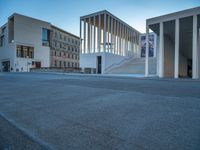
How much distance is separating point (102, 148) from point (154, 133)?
89 centimetres

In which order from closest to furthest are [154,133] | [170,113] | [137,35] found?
[154,133], [170,113], [137,35]

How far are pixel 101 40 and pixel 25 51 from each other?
26.2 metres

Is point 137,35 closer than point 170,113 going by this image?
No

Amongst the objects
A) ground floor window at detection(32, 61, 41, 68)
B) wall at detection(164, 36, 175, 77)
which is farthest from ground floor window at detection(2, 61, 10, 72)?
wall at detection(164, 36, 175, 77)

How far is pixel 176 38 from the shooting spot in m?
13.6

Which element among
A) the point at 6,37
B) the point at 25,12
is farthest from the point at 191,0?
the point at 6,37

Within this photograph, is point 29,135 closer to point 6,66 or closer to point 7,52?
point 7,52

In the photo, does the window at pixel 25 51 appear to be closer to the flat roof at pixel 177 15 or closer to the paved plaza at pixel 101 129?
the flat roof at pixel 177 15

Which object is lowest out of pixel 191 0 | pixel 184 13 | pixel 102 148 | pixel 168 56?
pixel 102 148

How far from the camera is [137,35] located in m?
39.6

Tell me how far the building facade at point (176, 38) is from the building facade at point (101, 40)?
1135cm

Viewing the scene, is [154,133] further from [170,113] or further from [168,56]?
[168,56]

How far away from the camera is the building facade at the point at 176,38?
12.9m

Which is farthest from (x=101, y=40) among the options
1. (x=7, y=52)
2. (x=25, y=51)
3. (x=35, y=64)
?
(x=7, y=52)
